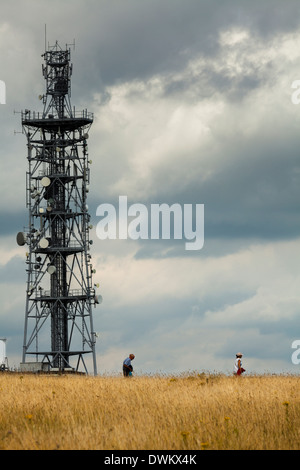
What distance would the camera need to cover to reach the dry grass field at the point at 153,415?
52.9ft

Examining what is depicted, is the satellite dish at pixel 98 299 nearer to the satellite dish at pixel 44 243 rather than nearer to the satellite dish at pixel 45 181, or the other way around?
the satellite dish at pixel 44 243

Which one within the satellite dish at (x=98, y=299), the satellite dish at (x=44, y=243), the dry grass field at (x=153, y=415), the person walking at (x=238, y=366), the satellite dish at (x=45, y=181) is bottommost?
the dry grass field at (x=153, y=415)

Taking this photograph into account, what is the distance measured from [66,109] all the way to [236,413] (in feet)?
173

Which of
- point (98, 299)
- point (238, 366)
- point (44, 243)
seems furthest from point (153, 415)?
point (98, 299)

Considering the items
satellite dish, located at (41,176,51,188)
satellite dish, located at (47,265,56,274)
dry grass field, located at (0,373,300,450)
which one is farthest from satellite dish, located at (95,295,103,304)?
dry grass field, located at (0,373,300,450)

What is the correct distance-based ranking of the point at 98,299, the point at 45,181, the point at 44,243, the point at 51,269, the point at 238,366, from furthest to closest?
the point at 98,299, the point at 45,181, the point at 51,269, the point at 44,243, the point at 238,366

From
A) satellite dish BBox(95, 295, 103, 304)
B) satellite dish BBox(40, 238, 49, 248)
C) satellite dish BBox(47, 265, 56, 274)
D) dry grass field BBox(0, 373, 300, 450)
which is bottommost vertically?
dry grass field BBox(0, 373, 300, 450)

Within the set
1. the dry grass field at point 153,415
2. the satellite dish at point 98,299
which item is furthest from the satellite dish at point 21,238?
the dry grass field at point 153,415

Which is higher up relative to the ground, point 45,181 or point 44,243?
point 45,181

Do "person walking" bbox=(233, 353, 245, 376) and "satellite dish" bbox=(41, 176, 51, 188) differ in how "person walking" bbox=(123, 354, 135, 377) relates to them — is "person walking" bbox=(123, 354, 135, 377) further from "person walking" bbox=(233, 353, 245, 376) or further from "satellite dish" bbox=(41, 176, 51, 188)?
"satellite dish" bbox=(41, 176, 51, 188)

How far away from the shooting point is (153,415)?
19.9m

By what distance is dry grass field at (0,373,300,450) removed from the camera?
16109 millimetres

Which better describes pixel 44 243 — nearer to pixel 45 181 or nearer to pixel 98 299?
pixel 45 181
